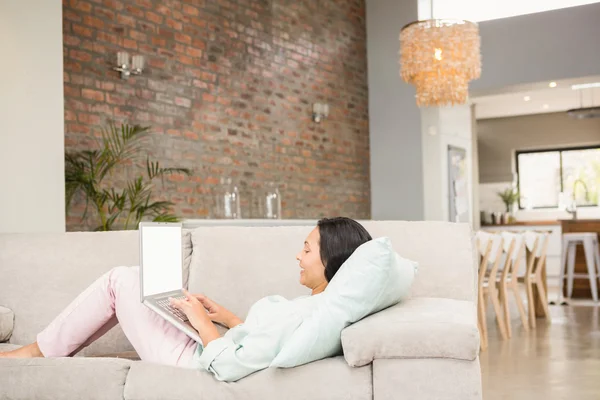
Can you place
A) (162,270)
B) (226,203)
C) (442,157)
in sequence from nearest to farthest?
1. (162,270)
2. (226,203)
3. (442,157)

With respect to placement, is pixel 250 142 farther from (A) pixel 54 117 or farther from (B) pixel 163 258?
(B) pixel 163 258

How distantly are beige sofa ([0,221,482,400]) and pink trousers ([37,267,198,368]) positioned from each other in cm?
14

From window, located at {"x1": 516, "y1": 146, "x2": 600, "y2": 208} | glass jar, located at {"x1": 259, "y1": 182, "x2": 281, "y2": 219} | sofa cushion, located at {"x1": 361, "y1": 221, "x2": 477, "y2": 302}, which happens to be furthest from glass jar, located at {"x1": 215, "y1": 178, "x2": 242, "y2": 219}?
window, located at {"x1": 516, "y1": 146, "x2": 600, "y2": 208}

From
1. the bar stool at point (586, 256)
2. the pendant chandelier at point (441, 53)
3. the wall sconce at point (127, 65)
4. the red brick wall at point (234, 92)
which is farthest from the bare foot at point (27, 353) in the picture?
the bar stool at point (586, 256)

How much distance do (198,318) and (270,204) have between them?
15.5 feet

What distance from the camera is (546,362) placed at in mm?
4797

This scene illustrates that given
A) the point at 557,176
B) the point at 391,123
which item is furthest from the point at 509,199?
the point at 391,123

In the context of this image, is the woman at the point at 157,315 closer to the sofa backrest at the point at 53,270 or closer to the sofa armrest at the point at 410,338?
the sofa armrest at the point at 410,338

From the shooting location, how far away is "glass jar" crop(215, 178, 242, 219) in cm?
649

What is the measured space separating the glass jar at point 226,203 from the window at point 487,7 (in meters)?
3.47

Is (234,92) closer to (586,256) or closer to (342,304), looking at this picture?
(586,256)

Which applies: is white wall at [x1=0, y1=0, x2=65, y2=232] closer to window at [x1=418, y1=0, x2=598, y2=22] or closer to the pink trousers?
the pink trousers

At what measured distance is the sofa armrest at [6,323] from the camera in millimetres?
3049

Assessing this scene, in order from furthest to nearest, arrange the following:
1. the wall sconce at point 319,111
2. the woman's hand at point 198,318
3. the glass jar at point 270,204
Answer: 1. the wall sconce at point 319,111
2. the glass jar at point 270,204
3. the woman's hand at point 198,318
